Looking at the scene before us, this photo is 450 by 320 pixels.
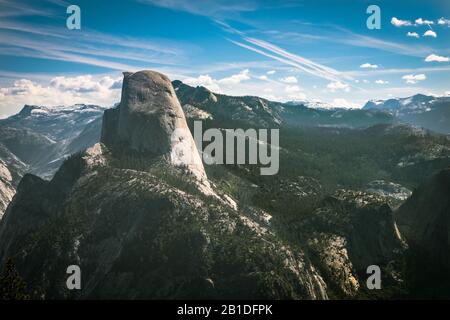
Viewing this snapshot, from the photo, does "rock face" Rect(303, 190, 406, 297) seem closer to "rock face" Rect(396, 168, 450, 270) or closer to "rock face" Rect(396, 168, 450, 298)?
"rock face" Rect(396, 168, 450, 298)

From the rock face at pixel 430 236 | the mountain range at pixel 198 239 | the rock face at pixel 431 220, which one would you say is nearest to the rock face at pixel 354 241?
the mountain range at pixel 198 239

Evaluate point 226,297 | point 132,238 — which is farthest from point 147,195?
point 226,297

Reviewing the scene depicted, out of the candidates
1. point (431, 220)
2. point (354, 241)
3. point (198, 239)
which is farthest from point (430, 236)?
point (198, 239)

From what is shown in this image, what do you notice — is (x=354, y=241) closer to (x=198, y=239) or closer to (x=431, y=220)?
(x=431, y=220)

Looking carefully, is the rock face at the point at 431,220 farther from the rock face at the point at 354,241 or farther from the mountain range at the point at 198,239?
the rock face at the point at 354,241

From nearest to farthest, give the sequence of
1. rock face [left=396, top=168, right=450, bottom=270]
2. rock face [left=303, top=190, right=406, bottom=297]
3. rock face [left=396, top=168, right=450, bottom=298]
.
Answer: rock face [left=303, top=190, right=406, bottom=297] → rock face [left=396, top=168, right=450, bottom=298] → rock face [left=396, top=168, right=450, bottom=270]

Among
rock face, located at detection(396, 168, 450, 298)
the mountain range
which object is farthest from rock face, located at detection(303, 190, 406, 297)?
rock face, located at detection(396, 168, 450, 298)

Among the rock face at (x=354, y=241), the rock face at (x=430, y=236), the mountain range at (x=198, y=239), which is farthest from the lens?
the rock face at (x=430, y=236)

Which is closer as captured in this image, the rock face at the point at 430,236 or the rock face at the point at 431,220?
the rock face at the point at 430,236

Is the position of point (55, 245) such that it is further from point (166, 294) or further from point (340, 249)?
point (340, 249)

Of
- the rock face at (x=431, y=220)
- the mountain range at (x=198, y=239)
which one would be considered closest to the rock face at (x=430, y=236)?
the rock face at (x=431, y=220)

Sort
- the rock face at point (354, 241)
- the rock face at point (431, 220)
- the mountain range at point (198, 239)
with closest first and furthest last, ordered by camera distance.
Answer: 1. the mountain range at point (198, 239)
2. the rock face at point (354, 241)
3. the rock face at point (431, 220)

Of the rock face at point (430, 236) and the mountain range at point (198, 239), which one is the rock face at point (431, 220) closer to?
the rock face at point (430, 236)
